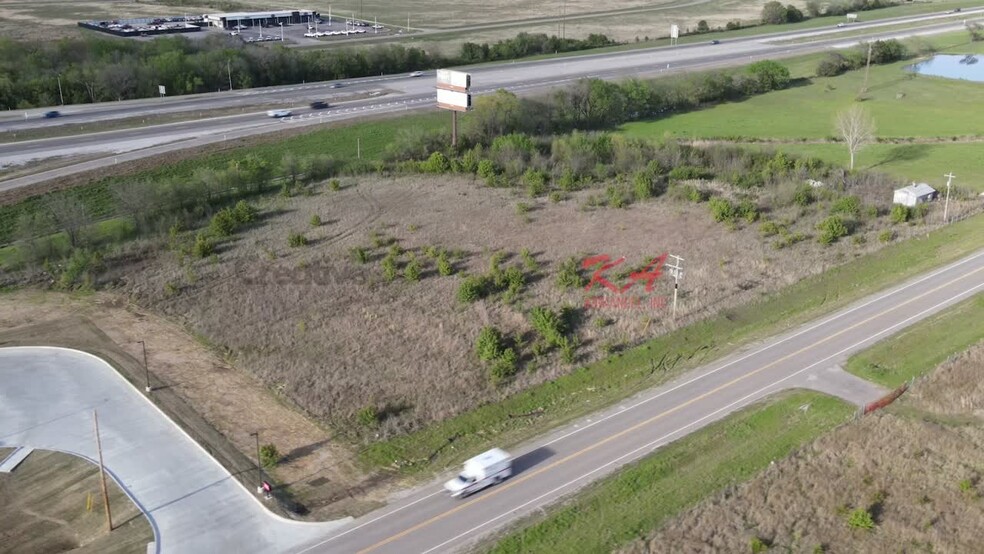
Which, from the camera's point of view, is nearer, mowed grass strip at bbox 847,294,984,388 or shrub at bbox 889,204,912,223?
mowed grass strip at bbox 847,294,984,388

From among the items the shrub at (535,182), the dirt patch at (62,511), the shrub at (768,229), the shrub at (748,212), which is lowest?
the dirt patch at (62,511)

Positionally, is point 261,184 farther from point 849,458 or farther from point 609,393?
point 849,458

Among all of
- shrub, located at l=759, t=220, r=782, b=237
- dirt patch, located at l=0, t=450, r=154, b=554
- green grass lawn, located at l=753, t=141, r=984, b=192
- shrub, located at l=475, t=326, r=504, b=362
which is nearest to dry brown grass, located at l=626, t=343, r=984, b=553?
shrub, located at l=475, t=326, r=504, b=362

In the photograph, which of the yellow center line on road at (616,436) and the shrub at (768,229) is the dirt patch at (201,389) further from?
the shrub at (768,229)

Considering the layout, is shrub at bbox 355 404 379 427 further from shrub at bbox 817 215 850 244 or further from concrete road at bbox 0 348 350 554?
shrub at bbox 817 215 850 244

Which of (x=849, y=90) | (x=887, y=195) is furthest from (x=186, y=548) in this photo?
(x=849, y=90)

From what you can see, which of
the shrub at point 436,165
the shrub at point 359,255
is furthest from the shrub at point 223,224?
the shrub at point 436,165

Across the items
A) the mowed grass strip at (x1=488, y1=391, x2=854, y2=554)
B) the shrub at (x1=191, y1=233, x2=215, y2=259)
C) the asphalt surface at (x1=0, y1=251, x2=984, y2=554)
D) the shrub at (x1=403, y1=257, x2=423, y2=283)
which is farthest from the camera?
the shrub at (x1=191, y1=233, x2=215, y2=259)
